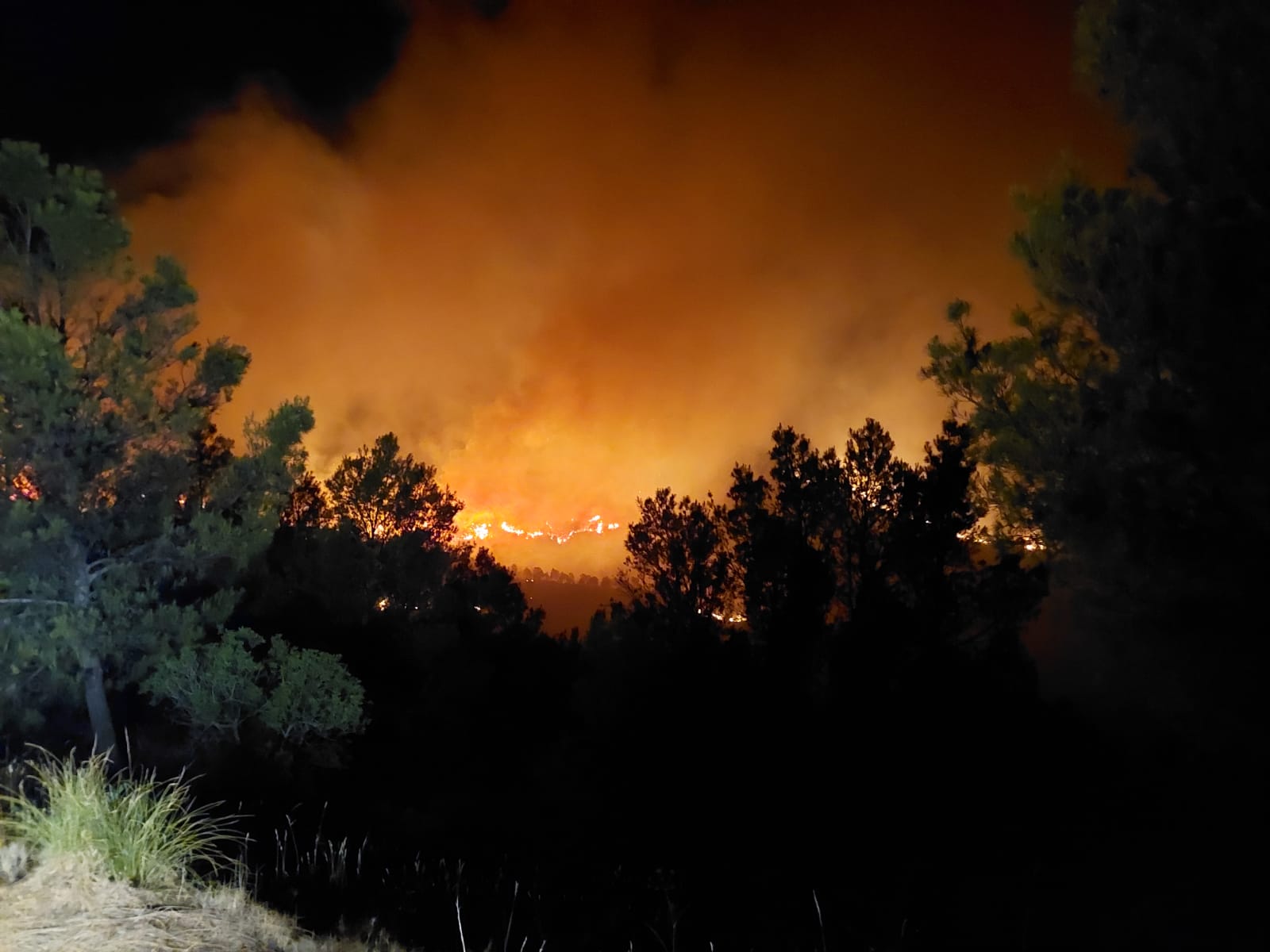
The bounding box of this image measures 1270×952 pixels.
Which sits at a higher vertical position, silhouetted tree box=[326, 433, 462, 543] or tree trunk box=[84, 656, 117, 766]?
silhouetted tree box=[326, 433, 462, 543]

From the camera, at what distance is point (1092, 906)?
8039 millimetres

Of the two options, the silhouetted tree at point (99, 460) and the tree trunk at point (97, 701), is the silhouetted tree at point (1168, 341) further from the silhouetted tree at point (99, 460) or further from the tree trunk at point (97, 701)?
the tree trunk at point (97, 701)

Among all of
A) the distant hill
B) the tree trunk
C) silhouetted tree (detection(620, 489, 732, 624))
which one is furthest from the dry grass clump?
the distant hill

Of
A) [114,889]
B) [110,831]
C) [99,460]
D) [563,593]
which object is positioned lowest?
[114,889]

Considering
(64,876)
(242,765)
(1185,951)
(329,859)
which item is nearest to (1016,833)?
(1185,951)

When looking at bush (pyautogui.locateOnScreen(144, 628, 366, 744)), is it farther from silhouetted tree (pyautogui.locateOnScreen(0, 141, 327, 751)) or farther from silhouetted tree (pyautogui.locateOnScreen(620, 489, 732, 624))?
silhouetted tree (pyautogui.locateOnScreen(620, 489, 732, 624))

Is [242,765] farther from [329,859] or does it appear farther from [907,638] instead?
[907,638]

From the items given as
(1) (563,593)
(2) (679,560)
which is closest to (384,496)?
(2) (679,560)

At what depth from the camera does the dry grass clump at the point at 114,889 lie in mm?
3230

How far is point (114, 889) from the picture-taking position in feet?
11.7

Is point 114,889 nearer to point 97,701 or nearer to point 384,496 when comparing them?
point 97,701

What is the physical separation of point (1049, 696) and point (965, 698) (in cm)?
145

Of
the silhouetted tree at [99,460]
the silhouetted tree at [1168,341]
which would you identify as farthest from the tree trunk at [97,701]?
the silhouetted tree at [1168,341]

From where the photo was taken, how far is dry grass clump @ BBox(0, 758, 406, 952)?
10.6ft
